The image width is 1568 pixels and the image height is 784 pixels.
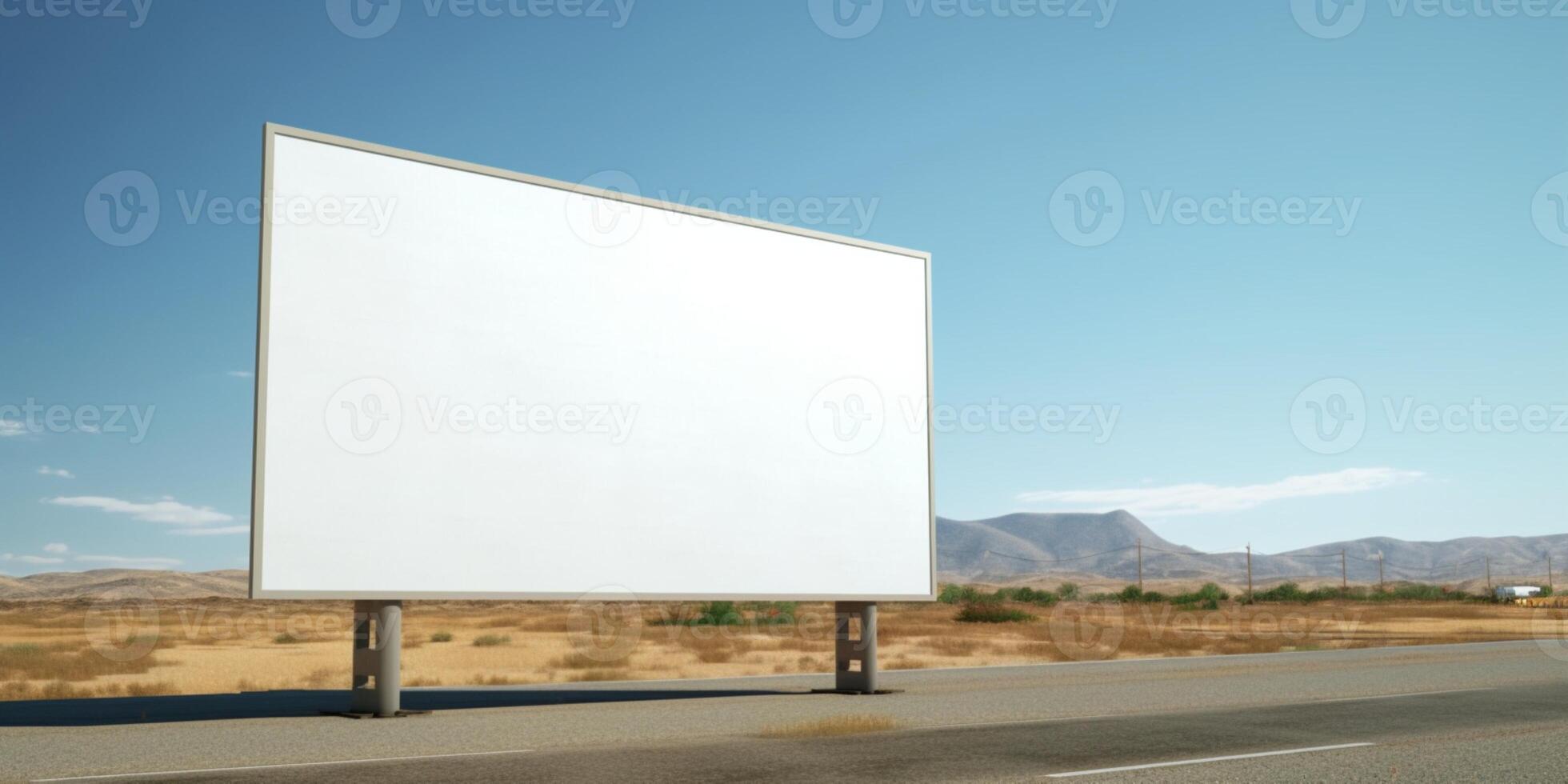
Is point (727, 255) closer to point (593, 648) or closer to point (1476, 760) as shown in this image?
point (1476, 760)

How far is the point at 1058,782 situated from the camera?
8.96 metres

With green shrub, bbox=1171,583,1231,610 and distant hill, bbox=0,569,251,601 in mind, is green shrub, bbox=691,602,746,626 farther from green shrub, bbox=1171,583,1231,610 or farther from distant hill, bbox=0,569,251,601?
distant hill, bbox=0,569,251,601

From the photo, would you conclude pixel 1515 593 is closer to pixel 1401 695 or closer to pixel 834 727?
pixel 1401 695

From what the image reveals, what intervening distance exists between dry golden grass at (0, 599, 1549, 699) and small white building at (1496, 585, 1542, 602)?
27.3 meters

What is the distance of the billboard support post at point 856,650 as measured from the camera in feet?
63.6

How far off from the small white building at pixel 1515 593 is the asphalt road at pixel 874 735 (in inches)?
3559

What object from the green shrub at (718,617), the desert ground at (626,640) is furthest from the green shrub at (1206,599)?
the green shrub at (718,617)

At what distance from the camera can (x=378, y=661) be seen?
1526 centimetres

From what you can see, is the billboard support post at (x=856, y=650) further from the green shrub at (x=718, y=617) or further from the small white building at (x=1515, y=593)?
the small white building at (x=1515, y=593)

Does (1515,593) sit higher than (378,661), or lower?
lower

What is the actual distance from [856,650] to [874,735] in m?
6.97

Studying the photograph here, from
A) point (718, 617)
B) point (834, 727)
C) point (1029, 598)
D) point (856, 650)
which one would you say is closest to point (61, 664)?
point (856, 650)

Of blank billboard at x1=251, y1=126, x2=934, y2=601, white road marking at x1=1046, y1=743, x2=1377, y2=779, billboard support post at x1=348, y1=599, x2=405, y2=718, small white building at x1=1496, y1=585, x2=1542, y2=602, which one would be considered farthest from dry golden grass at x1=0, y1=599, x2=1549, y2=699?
small white building at x1=1496, y1=585, x2=1542, y2=602

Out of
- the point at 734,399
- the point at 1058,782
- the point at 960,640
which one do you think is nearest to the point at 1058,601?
the point at 960,640
